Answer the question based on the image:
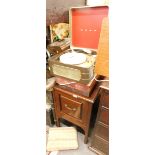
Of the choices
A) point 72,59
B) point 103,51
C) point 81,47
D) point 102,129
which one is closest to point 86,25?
point 81,47

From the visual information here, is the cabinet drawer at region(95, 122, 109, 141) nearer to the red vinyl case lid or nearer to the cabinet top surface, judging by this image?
the cabinet top surface

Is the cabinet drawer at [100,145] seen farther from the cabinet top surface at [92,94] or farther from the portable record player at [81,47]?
the portable record player at [81,47]

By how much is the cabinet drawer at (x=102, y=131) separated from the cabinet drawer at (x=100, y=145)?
49 millimetres

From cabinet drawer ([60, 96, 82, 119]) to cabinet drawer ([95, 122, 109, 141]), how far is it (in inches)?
7.7

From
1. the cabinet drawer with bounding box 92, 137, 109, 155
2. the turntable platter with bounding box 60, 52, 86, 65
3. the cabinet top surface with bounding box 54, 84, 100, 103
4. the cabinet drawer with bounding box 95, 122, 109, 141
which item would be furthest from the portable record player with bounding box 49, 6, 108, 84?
the cabinet drawer with bounding box 92, 137, 109, 155

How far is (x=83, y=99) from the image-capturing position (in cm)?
134

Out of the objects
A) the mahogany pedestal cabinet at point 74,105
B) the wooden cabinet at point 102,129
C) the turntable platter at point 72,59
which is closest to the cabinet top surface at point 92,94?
the mahogany pedestal cabinet at point 74,105
